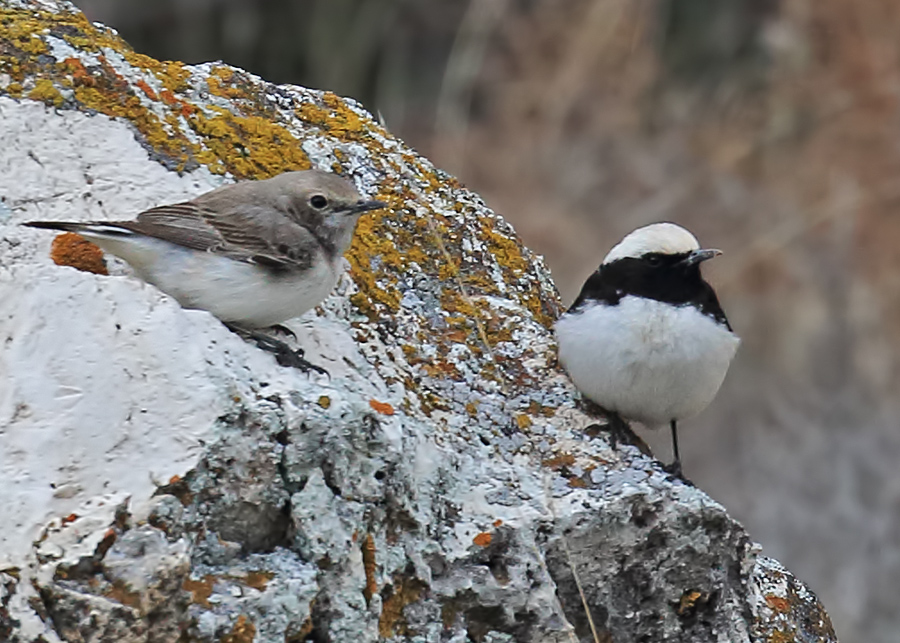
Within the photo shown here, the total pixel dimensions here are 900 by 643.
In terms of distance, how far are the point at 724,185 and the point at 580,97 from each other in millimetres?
1717

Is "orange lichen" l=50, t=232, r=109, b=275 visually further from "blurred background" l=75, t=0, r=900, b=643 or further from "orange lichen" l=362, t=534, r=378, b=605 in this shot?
"blurred background" l=75, t=0, r=900, b=643

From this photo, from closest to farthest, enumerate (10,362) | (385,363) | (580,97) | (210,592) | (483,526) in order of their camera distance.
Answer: (210,592) < (10,362) < (483,526) < (385,363) < (580,97)

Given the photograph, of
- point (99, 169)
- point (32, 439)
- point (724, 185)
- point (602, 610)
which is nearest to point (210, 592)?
point (32, 439)

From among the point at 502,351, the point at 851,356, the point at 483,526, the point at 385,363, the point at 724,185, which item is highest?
the point at 724,185

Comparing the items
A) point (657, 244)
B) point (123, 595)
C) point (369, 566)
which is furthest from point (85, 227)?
point (657, 244)

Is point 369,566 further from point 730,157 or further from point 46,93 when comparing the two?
point 730,157

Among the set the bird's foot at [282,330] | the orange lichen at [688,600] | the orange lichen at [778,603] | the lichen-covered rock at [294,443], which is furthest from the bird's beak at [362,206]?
the orange lichen at [778,603]

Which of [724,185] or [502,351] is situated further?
[724,185]

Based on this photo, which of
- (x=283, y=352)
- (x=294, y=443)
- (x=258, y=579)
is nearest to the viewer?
(x=258, y=579)

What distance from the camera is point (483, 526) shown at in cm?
424

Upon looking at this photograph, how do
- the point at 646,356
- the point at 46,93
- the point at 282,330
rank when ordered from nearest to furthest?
the point at 282,330
the point at 46,93
the point at 646,356

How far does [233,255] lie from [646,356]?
5.30ft

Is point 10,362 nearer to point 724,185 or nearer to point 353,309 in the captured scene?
point 353,309

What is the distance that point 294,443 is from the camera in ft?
12.7
